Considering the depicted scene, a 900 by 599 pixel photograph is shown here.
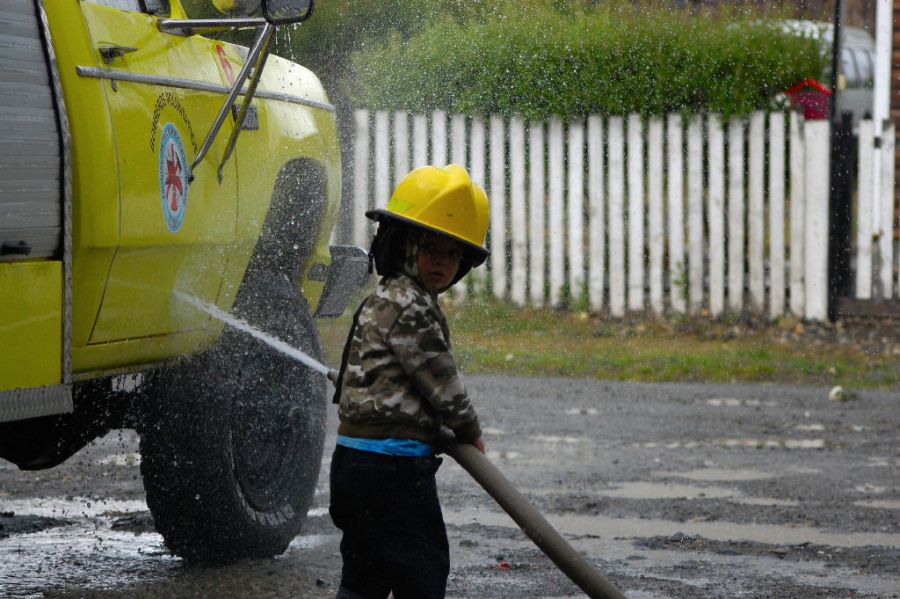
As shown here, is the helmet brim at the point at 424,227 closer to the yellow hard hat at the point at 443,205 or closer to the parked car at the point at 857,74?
the yellow hard hat at the point at 443,205

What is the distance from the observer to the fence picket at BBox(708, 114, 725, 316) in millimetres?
12594

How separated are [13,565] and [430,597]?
86.0 inches

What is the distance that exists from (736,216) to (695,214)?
338mm

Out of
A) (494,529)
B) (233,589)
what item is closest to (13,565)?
(233,589)

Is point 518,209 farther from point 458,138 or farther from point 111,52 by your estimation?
point 111,52

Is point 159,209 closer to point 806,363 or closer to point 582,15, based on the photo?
point 806,363

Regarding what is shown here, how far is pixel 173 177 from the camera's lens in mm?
4645

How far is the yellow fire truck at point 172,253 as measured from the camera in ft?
13.2

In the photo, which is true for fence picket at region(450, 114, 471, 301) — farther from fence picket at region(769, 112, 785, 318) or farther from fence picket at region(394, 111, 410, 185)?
fence picket at region(769, 112, 785, 318)

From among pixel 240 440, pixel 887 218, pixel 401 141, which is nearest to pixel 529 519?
pixel 240 440

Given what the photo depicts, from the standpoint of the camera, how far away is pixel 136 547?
570 cm

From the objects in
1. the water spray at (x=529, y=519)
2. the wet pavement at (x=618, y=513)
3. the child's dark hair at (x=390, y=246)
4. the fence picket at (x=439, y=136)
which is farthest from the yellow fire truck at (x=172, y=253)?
the fence picket at (x=439, y=136)

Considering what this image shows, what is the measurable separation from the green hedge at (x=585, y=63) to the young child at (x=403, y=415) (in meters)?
9.29

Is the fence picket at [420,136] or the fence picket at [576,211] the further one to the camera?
the fence picket at [420,136]
